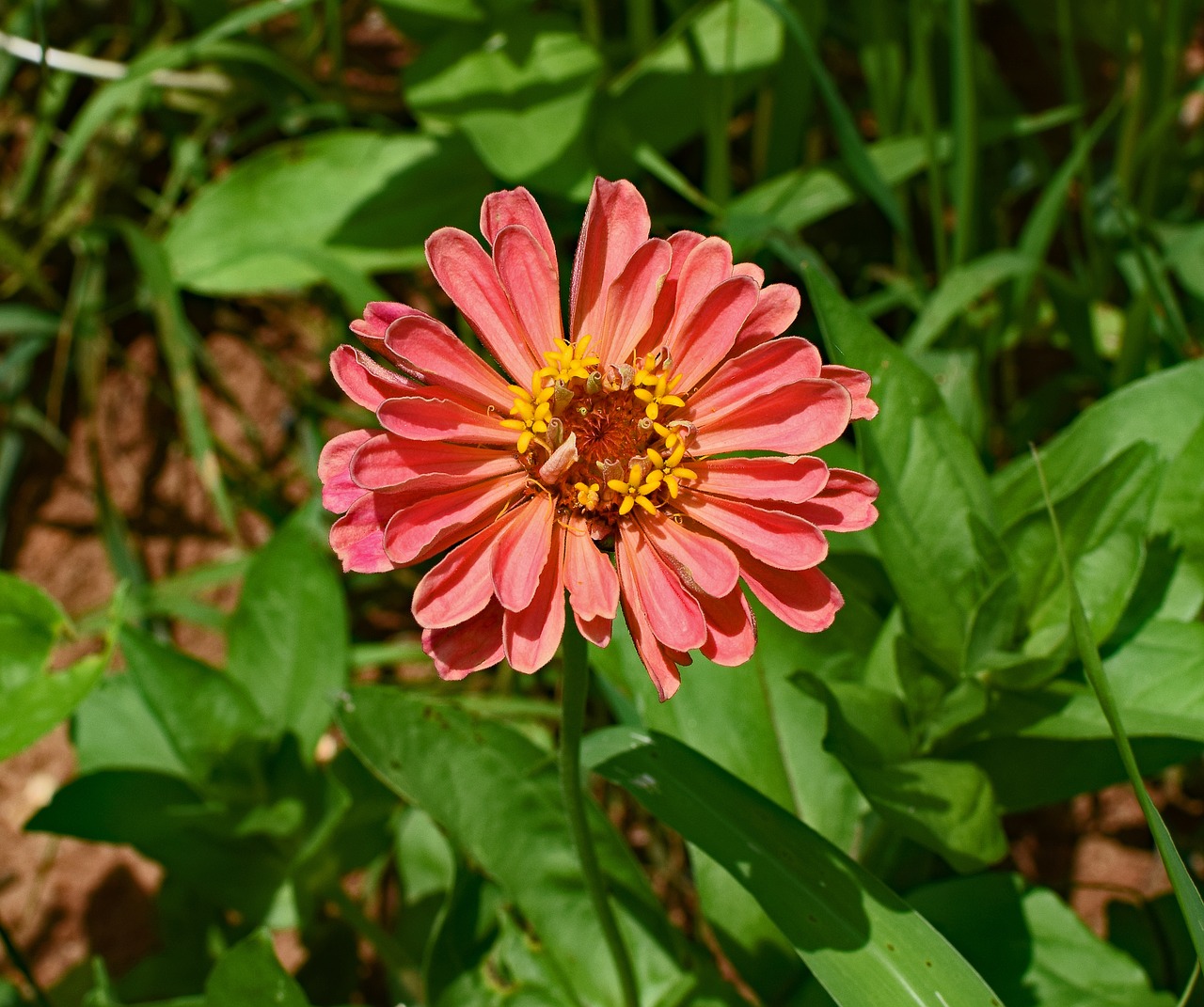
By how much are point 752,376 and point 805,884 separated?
725 millimetres

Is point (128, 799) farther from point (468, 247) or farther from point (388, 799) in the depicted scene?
point (468, 247)

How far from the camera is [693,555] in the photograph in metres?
1.37

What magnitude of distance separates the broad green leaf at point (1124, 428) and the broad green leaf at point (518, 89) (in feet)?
4.28

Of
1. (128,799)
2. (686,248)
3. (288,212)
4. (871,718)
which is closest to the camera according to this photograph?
(686,248)

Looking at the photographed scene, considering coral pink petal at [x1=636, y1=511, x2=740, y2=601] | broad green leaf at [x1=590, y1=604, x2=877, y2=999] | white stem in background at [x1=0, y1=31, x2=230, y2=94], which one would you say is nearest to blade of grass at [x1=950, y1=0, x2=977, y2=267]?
broad green leaf at [x1=590, y1=604, x2=877, y2=999]

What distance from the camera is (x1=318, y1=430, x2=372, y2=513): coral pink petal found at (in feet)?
4.53

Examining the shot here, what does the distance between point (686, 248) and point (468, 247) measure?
11.2 inches

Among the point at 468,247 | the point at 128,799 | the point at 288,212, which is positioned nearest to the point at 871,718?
the point at 468,247

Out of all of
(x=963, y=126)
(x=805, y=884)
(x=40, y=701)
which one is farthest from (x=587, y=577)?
(x=963, y=126)

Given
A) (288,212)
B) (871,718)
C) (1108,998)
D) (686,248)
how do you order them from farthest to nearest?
(288,212)
(1108,998)
(871,718)
(686,248)

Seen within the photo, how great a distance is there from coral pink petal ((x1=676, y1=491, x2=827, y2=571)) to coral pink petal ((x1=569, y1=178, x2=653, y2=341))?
0.91ft

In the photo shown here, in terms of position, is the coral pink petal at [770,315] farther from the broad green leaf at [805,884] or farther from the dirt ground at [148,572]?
the dirt ground at [148,572]

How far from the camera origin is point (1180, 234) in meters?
2.57

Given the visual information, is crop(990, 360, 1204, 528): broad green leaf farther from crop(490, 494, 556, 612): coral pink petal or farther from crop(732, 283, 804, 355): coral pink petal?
crop(490, 494, 556, 612): coral pink petal
